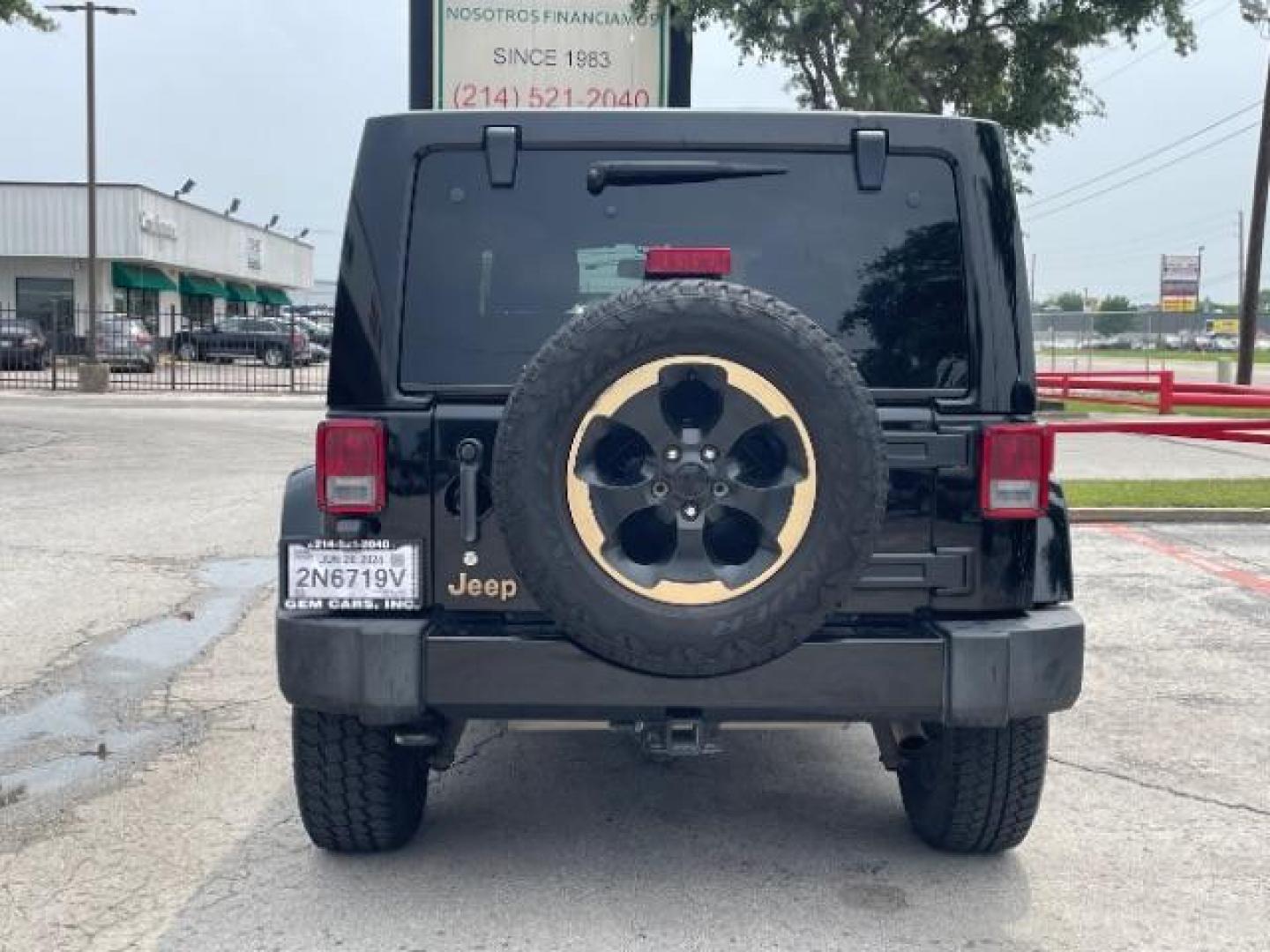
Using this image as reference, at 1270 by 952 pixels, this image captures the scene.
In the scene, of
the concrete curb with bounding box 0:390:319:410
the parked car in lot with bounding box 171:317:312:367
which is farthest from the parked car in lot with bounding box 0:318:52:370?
the parked car in lot with bounding box 171:317:312:367

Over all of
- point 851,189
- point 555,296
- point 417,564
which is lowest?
point 417,564

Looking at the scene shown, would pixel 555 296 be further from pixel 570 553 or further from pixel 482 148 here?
pixel 570 553

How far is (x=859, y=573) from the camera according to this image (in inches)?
130

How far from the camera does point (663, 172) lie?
145 inches

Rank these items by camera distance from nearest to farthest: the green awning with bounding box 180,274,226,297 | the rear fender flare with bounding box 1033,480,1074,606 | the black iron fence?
the rear fender flare with bounding box 1033,480,1074,606, the black iron fence, the green awning with bounding box 180,274,226,297

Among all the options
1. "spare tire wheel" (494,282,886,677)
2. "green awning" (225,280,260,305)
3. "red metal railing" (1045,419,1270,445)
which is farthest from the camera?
"green awning" (225,280,260,305)

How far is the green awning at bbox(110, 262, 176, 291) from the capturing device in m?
50.9

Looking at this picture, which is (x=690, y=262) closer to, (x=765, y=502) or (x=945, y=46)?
(x=765, y=502)

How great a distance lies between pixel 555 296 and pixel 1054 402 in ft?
74.4

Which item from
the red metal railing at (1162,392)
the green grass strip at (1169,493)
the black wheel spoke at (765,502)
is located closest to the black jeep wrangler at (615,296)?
the black wheel spoke at (765,502)

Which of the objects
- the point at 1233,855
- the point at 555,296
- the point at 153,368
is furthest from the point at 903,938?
the point at 153,368

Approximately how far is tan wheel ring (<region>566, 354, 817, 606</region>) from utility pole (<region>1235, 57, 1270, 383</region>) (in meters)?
26.1

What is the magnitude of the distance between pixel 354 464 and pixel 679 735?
3.56ft

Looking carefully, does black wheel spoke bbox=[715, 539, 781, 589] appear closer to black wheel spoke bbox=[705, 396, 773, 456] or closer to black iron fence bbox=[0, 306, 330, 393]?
black wheel spoke bbox=[705, 396, 773, 456]
